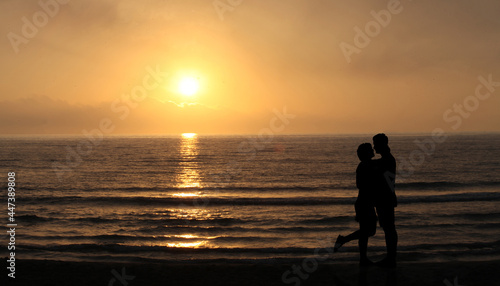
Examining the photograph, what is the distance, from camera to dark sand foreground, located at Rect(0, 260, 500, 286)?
776 cm

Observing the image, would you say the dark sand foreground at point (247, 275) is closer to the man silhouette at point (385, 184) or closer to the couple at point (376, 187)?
the couple at point (376, 187)

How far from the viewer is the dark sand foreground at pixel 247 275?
7.76 m

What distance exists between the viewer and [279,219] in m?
17.8

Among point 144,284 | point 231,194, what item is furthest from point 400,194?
point 144,284

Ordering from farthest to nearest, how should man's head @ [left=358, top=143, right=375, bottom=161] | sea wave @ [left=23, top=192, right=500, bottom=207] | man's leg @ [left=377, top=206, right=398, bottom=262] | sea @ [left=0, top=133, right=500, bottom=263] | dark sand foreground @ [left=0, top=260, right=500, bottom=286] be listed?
sea wave @ [left=23, top=192, right=500, bottom=207] → sea @ [left=0, top=133, right=500, bottom=263] → dark sand foreground @ [left=0, top=260, right=500, bottom=286] → man's leg @ [left=377, top=206, right=398, bottom=262] → man's head @ [left=358, top=143, right=375, bottom=161]

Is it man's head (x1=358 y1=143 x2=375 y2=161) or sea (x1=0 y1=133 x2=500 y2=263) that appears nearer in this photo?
man's head (x1=358 y1=143 x2=375 y2=161)

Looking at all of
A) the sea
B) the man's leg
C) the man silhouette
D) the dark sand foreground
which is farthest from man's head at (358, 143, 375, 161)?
the sea

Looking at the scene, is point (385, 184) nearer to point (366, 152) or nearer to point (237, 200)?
point (366, 152)

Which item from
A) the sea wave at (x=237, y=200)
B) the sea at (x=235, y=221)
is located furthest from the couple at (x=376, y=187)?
the sea wave at (x=237, y=200)

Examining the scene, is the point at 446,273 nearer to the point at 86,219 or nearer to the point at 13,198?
the point at 86,219

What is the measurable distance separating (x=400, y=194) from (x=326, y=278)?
19305 mm

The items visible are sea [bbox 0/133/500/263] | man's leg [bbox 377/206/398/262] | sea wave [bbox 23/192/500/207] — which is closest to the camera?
man's leg [bbox 377/206/398/262]

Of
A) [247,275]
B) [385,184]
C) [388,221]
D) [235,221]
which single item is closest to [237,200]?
[235,221]

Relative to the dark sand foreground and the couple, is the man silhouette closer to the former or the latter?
the couple
